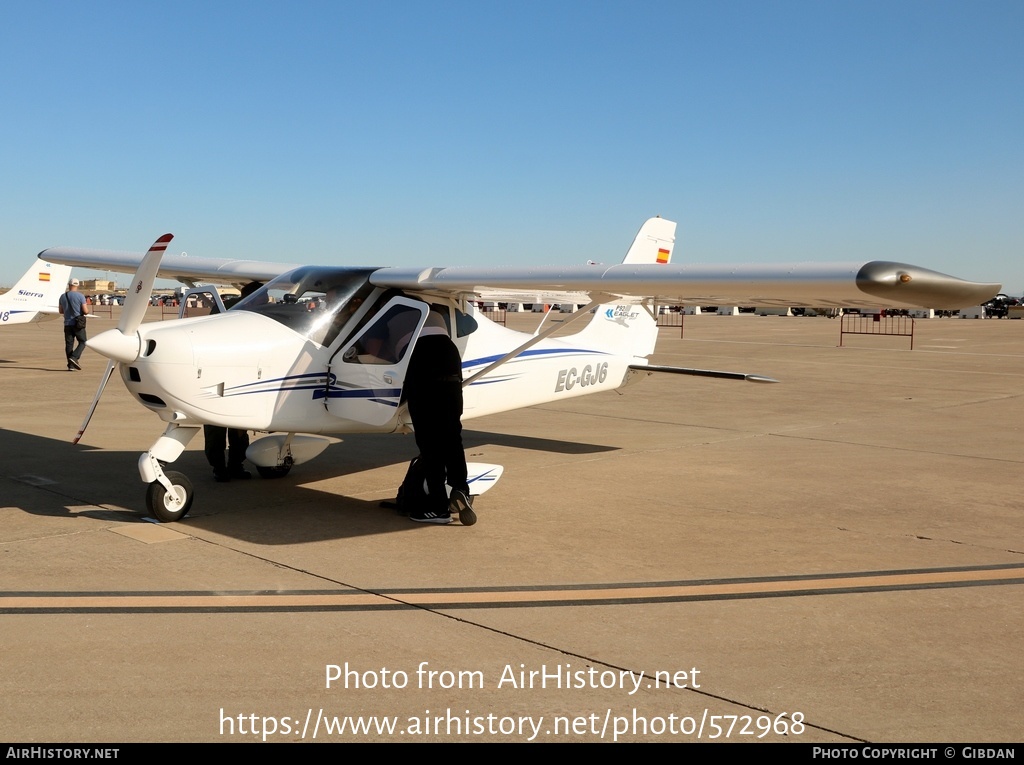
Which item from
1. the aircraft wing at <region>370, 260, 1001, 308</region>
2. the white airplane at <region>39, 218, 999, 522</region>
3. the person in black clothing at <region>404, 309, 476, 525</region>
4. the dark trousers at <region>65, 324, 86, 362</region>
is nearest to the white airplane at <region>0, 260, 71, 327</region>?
the dark trousers at <region>65, 324, 86, 362</region>

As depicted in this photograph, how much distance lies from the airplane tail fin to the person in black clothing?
332 centimetres

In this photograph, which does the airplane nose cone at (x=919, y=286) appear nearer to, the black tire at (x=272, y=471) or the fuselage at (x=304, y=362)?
the fuselage at (x=304, y=362)

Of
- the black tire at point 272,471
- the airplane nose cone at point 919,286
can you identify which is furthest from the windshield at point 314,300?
the airplane nose cone at point 919,286

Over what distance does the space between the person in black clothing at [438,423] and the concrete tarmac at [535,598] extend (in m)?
0.20

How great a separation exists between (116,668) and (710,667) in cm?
264

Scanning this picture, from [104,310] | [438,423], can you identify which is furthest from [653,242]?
[104,310]

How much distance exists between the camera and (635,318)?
11359 millimetres

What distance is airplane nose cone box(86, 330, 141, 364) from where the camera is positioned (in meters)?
6.58

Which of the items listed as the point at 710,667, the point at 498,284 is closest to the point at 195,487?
the point at 498,284

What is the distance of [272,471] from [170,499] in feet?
6.00

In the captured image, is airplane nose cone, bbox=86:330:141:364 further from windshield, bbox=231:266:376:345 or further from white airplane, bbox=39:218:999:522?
windshield, bbox=231:266:376:345

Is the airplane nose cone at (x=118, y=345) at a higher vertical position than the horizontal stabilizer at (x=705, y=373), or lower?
higher

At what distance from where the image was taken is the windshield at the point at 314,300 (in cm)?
784

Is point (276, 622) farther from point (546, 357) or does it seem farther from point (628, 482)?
point (546, 357)
